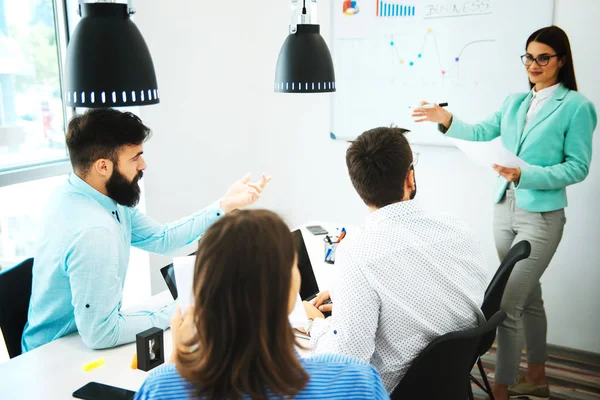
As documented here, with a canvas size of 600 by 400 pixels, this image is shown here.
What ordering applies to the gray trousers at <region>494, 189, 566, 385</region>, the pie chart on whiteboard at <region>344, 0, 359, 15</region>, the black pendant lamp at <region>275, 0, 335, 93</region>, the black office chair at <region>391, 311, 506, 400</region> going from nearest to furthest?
the black office chair at <region>391, 311, 506, 400</region>, the black pendant lamp at <region>275, 0, 335, 93</region>, the gray trousers at <region>494, 189, 566, 385</region>, the pie chart on whiteboard at <region>344, 0, 359, 15</region>

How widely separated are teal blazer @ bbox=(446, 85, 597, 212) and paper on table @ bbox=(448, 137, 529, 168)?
0.11 m

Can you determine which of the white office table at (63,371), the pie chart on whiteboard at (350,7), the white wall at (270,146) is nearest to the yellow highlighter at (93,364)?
the white office table at (63,371)

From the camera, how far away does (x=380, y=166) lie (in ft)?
5.58

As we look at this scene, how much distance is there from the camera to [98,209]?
193 cm

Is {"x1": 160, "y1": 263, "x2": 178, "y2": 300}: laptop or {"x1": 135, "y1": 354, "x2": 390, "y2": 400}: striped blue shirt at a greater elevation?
{"x1": 135, "y1": 354, "x2": 390, "y2": 400}: striped blue shirt

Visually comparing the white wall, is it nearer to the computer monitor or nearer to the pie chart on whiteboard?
the pie chart on whiteboard

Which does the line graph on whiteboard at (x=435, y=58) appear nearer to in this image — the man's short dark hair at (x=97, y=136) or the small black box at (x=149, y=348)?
the man's short dark hair at (x=97, y=136)

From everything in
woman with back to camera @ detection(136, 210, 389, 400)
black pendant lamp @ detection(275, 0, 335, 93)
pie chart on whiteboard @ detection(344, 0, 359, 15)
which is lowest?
woman with back to camera @ detection(136, 210, 389, 400)

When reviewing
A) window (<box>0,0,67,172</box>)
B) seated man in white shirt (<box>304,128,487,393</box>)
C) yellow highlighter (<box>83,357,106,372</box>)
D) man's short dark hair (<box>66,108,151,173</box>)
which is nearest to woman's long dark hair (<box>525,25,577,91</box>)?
seated man in white shirt (<box>304,128,487,393</box>)

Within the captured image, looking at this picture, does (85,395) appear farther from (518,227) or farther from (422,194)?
(422,194)

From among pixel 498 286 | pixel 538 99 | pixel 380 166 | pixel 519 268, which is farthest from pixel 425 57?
pixel 380 166

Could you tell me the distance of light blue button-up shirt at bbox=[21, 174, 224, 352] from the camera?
1.76 m

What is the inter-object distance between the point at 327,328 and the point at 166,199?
230 centimetres

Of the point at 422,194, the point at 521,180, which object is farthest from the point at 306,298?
the point at 422,194
